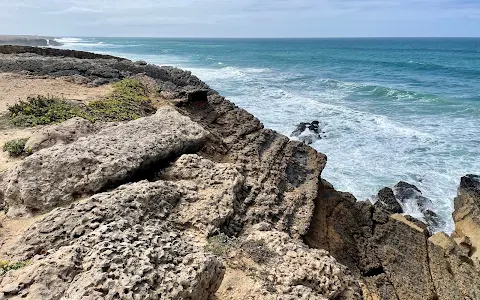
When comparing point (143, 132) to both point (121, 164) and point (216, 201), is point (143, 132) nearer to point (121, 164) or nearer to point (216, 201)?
point (121, 164)

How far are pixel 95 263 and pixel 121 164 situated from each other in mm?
2889

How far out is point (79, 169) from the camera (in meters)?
6.99

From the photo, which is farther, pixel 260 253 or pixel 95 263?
pixel 260 253

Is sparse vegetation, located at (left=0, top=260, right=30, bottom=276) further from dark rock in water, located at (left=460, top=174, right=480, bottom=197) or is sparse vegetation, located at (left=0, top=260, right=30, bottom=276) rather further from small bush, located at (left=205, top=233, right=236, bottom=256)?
dark rock in water, located at (left=460, top=174, right=480, bottom=197)

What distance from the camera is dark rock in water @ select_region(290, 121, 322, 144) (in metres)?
23.5

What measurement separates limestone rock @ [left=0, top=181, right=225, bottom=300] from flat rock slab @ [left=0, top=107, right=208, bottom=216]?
0.79 m

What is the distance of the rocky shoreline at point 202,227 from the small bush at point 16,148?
55 cm

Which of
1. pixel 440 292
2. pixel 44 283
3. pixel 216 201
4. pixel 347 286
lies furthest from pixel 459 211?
pixel 44 283

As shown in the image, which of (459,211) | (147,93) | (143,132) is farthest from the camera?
(147,93)

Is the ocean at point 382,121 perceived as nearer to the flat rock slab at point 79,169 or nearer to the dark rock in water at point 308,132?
the dark rock in water at point 308,132

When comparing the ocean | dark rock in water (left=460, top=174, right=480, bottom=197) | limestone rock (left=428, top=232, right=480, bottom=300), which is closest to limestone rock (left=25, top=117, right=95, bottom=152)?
limestone rock (left=428, top=232, right=480, bottom=300)

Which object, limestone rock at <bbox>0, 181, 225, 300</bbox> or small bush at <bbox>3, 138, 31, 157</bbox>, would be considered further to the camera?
small bush at <bbox>3, 138, 31, 157</bbox>

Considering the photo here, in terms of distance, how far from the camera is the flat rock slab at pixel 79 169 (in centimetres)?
679

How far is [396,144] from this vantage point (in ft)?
76.2
